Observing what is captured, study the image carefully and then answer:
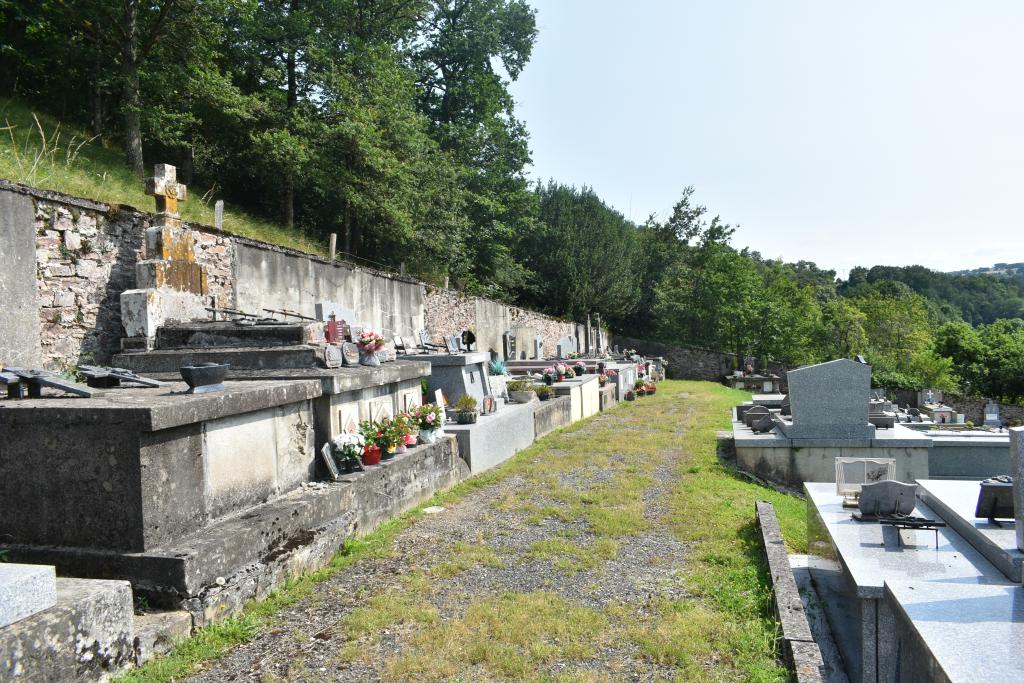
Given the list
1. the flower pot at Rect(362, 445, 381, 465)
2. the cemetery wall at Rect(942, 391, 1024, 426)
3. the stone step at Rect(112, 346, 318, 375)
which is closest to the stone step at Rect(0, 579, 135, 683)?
the flower pot at Rect(362, 445, 381, 465)

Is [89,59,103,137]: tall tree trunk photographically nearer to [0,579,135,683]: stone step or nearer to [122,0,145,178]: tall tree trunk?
[122,0,145,178]: tall tree trunk

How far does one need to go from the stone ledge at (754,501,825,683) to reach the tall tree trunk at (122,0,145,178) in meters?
15.6

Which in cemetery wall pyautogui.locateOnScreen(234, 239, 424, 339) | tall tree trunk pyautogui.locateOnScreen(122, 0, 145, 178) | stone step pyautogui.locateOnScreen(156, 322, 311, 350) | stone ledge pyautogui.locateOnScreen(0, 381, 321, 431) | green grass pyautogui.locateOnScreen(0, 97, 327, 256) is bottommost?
stone ledge pyautogui.locateOnScreen(0, 381, 321, 431)

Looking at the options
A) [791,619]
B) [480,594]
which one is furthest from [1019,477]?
[480,594]

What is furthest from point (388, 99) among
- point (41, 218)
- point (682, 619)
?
point (682, 619)

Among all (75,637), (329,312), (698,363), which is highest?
(329,312)

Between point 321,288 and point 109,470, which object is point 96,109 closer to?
point 321,288

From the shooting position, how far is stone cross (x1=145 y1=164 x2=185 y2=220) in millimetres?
8086

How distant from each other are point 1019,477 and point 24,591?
529 cm

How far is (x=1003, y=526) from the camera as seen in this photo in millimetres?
4387

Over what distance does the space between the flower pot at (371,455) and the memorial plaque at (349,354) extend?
1084 millimetres

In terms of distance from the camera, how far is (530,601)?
15.3 feet

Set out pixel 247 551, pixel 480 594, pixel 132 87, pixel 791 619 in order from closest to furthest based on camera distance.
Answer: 1. pixel 791 619
2. pixel 247 551
3. pixel 480 594
4. pixel 132 87

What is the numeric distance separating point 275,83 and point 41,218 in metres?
15.6
